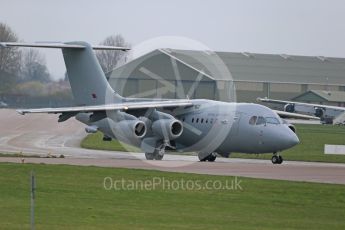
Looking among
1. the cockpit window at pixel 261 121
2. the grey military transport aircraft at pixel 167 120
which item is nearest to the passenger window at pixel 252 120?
the grey military transport aircraft at pixel 167 120

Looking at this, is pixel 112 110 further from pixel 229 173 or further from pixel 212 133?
pixel 229 173

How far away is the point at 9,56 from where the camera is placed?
3967 inches

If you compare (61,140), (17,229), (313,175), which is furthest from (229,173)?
(61,140)

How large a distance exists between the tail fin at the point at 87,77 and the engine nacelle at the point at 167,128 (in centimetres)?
358

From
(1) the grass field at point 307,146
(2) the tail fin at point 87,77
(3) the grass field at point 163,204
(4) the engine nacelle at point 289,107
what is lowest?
(1) the grass field at point 307,146

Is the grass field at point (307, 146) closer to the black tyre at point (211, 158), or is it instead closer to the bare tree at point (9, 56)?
the black tyre at point (211, 158)

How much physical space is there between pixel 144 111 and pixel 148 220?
23617mm

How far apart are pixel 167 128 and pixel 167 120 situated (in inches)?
19.1

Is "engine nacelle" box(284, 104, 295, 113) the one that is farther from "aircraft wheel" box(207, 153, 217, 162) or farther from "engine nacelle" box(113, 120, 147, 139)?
"engine nacelle" box(113, 120, 147, 139)

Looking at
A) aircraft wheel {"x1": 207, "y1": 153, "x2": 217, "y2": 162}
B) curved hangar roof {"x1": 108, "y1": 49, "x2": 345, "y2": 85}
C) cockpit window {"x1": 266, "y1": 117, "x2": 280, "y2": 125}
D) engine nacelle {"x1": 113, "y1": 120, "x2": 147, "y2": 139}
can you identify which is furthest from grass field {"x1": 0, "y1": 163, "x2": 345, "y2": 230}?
curved hangar roof {"x1": 108, "y1": 49, "x2": 345, "y2": 85}

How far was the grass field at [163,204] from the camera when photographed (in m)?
21.0

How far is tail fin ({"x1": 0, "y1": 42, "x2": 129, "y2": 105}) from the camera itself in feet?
150

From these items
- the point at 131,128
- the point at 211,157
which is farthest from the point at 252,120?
the point at 131,128

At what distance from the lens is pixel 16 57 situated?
103750 mm
